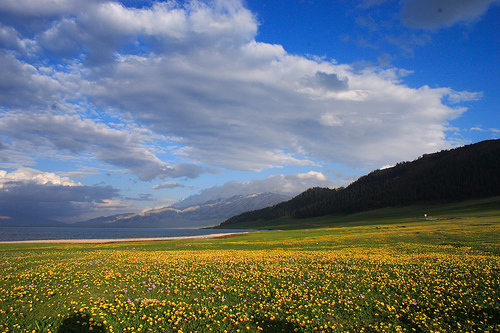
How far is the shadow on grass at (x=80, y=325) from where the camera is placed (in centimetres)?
1042

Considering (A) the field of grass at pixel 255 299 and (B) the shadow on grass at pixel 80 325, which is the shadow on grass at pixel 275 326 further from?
(B) the shadow on grass at pixel 80 325

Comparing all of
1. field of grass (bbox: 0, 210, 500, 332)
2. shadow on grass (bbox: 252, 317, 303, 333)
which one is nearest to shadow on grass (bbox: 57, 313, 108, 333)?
field of grass (bbox: 0, 210, 500, 332)

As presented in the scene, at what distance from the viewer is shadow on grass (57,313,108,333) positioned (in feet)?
34.2

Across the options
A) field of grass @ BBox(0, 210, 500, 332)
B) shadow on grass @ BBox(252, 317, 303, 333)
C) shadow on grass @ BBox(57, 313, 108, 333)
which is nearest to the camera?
shadow on grass @ BBox(57, 313, 108, 333)

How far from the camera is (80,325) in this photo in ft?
35.3

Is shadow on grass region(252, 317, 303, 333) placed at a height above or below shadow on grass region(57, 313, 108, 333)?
below

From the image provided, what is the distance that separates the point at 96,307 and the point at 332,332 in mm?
10901

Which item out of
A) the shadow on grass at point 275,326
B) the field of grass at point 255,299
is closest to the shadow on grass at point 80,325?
the field of grass at point 255,299

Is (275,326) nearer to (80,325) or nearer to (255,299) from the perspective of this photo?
(255,299)

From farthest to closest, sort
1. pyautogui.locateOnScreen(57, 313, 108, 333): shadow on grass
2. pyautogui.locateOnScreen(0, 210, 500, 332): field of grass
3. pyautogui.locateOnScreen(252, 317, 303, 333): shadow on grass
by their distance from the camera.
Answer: pyautogui.locateOnScreen(0, 210, 500, 332): field of grass < pyautogui.locateOnScreen(252, 317, 303, 333): shadow on grass < pyautogui.locateOnScreen(57, 313, 108, 333): shadow on grass

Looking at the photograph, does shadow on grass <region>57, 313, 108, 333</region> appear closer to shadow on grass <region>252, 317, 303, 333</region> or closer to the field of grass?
the field of grass

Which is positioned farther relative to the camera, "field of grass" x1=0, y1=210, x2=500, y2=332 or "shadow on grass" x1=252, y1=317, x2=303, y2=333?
"field of grass" x1=0, y1=210, x2=500, y2=332

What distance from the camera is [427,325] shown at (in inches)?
434

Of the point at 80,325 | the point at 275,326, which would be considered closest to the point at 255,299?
the point at 275,326
